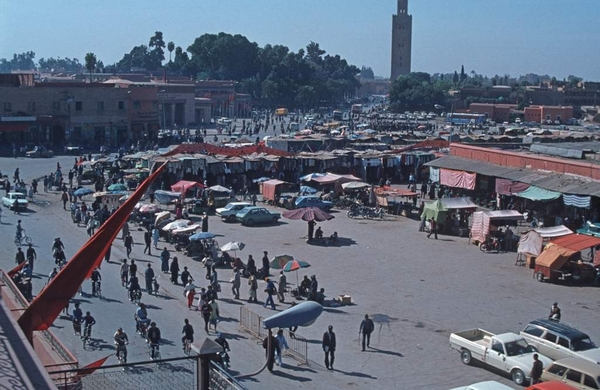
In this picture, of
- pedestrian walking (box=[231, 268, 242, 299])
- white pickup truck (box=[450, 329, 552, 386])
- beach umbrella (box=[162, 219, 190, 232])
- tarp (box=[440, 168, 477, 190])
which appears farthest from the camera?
tarp (box=[440, 168, 477, 190])

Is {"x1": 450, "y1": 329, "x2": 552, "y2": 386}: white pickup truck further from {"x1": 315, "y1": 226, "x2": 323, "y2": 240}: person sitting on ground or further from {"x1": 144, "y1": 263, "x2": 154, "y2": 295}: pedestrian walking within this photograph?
{"x1": 315, "y1": 226, "x2": 323, "y2": 240}: person sitting on ground

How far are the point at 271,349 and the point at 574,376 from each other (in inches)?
195

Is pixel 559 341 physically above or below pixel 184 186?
below

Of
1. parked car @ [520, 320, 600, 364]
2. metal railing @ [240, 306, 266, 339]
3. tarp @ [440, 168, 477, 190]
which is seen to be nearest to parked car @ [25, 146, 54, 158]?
tarp @ [440, 168, 477, 190]

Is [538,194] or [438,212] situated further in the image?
[538,194]

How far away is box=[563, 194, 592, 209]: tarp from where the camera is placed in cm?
2619

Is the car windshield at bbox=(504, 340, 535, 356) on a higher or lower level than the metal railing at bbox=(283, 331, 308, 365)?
higher

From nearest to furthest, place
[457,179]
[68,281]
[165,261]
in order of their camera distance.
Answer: [68,281] → [165,261] → [457,179]

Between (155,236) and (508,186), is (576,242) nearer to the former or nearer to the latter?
(508,186)

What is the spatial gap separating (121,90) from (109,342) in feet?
148

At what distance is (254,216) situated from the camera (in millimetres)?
27922

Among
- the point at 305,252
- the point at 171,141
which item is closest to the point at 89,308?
the point at 305,252

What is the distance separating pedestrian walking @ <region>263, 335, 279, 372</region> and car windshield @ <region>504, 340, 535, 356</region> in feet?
13.2

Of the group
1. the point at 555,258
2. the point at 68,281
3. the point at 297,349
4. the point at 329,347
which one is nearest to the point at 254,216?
the point at 555,258
